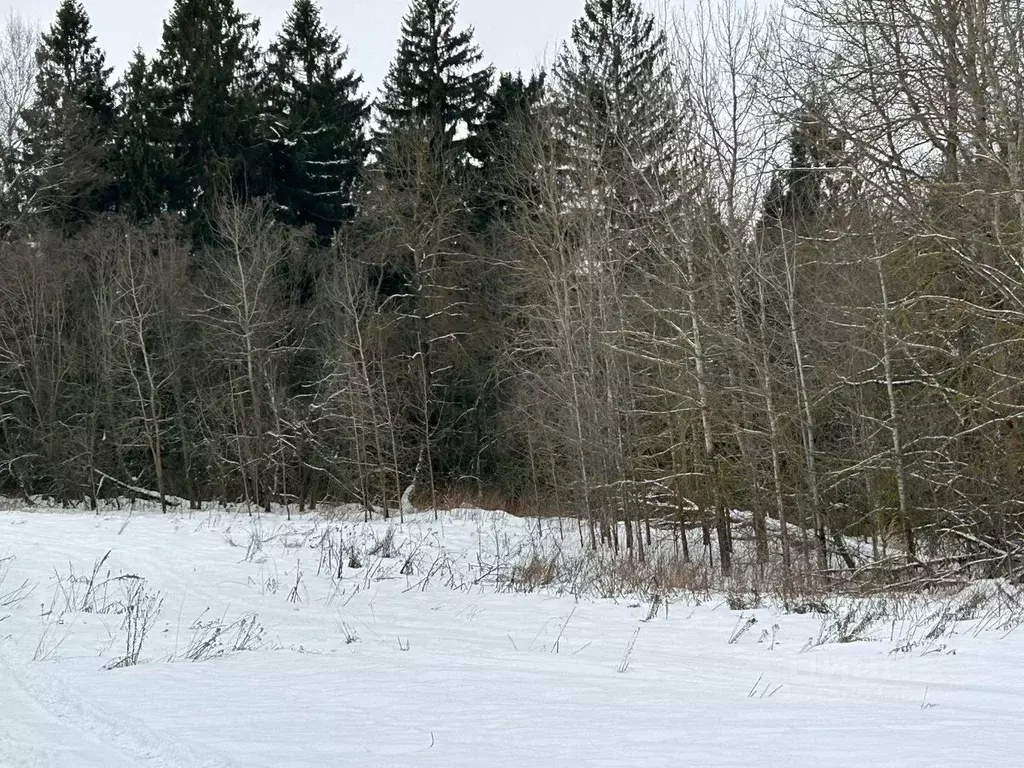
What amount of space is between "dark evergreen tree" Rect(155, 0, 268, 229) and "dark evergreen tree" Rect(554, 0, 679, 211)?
48.1 ft

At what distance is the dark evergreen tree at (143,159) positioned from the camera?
3678 cm

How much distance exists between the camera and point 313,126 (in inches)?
1471

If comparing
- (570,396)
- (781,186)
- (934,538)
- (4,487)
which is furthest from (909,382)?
(4,487)

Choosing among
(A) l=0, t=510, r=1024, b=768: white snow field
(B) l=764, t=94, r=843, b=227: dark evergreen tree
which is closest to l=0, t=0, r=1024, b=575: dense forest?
(B) l=764, t=94, r=843, b=227: dark evergreen tree

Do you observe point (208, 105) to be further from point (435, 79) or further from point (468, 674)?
point (468, 674)

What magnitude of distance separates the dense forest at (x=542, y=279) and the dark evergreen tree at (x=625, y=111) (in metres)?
0.13

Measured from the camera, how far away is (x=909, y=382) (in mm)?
12984

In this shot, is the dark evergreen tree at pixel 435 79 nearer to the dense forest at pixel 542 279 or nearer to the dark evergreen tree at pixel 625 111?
the dense forest at pixel 542 279

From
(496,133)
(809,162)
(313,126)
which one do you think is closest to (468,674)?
(809,162)

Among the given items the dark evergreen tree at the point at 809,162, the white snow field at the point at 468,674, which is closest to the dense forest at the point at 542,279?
the dark evergreen tree at the point at 809,162

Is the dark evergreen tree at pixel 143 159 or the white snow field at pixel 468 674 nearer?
the white snow field at pixel 468 674

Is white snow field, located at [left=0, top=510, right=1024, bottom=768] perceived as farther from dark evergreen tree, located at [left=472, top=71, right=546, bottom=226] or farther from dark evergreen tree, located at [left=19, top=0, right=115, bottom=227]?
dark evergreen tree, located at [left=19, top=0, right=115, bottom=227]

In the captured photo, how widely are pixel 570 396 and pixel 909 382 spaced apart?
1001 centimetres

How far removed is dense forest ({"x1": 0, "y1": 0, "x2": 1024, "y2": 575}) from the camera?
12.0 meters
